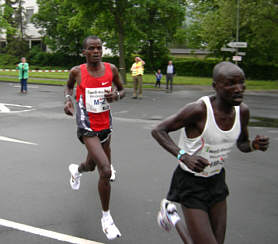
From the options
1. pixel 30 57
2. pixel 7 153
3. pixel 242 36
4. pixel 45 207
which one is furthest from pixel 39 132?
pixel 30 57

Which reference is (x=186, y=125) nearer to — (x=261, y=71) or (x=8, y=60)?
(x=261, y=71)

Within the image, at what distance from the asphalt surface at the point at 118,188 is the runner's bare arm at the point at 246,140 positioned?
119 centimetres

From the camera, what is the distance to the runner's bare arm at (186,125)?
9.35 feet

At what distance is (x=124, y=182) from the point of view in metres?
5.91

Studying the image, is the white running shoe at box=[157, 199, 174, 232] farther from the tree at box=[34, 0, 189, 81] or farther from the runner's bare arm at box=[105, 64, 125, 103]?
the tree at box=[34, 0, 189, 81]

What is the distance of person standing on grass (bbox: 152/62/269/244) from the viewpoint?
9.43ft

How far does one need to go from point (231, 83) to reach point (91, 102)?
205 cm

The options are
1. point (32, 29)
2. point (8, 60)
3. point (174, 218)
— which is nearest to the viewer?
point (174, 218)

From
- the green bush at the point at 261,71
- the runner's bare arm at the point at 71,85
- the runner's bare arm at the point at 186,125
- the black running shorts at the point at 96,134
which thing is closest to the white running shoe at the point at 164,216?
the runner's bare arm at the point at 186,125

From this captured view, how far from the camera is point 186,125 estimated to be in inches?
118

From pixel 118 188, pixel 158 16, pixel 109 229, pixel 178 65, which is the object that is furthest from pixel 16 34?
pixel 109 229

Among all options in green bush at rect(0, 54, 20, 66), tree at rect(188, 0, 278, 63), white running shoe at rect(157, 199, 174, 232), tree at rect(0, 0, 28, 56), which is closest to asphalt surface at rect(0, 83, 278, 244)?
white running shoe at rect(157, 199, 174, 232)

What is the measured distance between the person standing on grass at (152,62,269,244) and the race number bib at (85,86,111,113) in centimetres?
163

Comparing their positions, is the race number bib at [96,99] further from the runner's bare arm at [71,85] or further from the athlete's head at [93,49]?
the athlete's head at [93,49]
